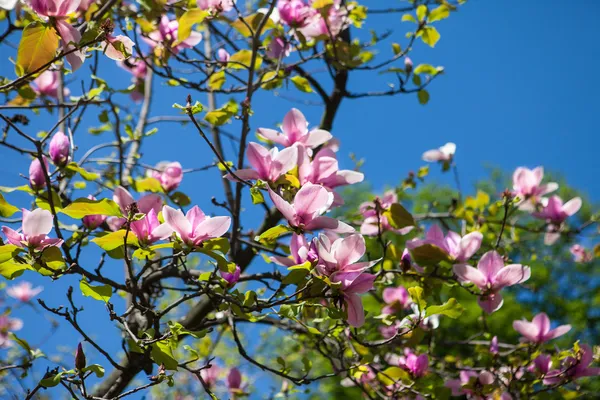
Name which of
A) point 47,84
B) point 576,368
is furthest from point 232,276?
point 47,84

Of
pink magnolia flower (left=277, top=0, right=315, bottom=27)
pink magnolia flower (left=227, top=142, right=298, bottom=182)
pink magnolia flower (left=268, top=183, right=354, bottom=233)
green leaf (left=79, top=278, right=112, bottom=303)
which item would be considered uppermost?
pink magnolia flower (left=277, top=0, right=315, bottom=27)

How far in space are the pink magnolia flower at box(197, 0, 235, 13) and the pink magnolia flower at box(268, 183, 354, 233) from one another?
866 millimetres

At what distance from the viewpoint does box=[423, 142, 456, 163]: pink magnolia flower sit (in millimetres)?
2463

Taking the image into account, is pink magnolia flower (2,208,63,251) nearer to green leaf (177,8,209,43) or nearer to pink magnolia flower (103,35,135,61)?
pink magnolia flower (103,35,135,61)

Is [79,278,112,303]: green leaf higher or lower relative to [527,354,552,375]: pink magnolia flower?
higher

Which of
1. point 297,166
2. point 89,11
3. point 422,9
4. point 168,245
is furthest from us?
point 422,9

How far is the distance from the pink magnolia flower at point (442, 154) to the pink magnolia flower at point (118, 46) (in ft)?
5.20

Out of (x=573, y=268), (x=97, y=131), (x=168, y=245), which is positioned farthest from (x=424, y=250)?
(x=573, y=268)

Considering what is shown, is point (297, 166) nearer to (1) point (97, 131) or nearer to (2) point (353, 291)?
(2) point (353, 291)

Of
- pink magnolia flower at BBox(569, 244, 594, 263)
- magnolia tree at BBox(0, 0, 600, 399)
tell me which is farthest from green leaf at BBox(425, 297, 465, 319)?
pink magnolia flower at BBox(569, 244, 594, 263)

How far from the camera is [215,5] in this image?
174cm

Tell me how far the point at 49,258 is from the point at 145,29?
1068 mm

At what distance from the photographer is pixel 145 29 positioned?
192 cm

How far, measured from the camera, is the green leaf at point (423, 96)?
216 centimetres
